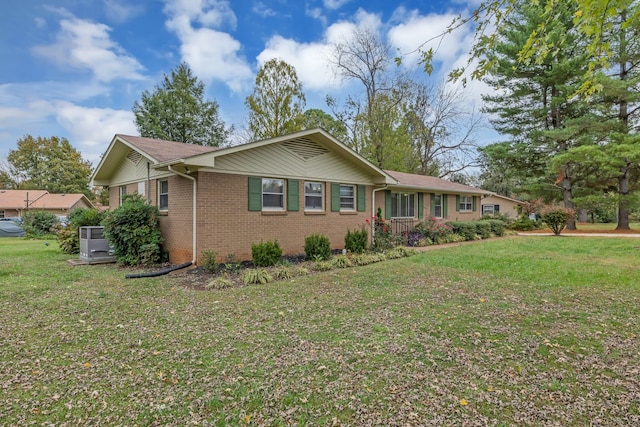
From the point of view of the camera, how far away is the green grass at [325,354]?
104 inches

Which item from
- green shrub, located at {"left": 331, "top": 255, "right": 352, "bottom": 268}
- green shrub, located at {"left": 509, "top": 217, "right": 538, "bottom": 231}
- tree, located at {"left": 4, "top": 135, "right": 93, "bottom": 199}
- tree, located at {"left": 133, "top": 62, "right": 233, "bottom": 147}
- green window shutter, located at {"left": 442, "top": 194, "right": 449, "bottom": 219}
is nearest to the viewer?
green shrub, located at {"left": 331, "top": 255, "right": 352, "bottom": 268}

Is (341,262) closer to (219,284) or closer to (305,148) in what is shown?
(219,284)

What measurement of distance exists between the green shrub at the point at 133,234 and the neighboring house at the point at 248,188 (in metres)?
0.47

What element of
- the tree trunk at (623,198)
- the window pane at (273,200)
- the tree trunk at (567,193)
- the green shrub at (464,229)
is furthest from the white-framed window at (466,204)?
the window pane at (273,200)

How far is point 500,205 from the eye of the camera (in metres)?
31.3

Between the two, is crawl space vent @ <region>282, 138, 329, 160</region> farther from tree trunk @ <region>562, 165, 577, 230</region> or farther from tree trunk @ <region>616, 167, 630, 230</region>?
tree trunk @ <region>616, 167, 630, 230</region>

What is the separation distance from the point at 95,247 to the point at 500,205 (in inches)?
1250

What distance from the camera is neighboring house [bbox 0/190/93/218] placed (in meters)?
32.8

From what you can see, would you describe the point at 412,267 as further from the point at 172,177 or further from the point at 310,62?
the point at 310,62

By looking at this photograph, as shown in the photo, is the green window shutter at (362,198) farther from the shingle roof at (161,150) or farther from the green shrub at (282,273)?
the shingle roof at (161,150)

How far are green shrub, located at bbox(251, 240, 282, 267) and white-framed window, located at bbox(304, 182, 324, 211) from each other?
2.42 meters

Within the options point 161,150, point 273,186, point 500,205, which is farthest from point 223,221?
point 500,205

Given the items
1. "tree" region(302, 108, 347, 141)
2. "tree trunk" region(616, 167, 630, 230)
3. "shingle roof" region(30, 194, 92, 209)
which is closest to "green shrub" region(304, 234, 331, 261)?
"tree" region(302, 108, 347, 141)

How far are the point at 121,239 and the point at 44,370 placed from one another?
7.06m
